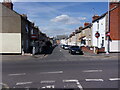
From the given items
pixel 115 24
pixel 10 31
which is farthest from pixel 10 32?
pixel 115 24

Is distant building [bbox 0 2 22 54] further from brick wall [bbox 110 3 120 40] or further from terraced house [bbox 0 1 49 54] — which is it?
brick wall [bbox 110 3 120 40]

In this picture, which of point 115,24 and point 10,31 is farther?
point 115,24

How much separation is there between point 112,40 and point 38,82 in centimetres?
2696

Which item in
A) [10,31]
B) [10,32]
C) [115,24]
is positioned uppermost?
[115,24]

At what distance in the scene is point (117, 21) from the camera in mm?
35219

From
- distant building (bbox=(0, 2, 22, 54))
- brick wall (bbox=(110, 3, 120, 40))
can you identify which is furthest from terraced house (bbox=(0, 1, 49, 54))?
brick wall (bbox=(110, 3, 120, 40))

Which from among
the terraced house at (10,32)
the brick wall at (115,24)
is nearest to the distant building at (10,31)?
the terraced house at (10,32)

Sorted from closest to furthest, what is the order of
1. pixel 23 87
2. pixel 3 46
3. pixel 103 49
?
1. pixel 23 87
2. pixel 3 46
3. pixel 103 49

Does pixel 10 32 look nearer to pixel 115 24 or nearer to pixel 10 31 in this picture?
pixel 10 31

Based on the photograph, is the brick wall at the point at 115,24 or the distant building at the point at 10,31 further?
the brick wall at the point at 115,24

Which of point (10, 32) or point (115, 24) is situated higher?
point (115, 24)

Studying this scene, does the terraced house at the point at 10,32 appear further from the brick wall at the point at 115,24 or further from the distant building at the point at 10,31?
the brick wall at the point at 115,24

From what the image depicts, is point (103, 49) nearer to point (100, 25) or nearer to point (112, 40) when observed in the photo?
point (112, 40)

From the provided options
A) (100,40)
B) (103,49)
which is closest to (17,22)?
(103,49)
